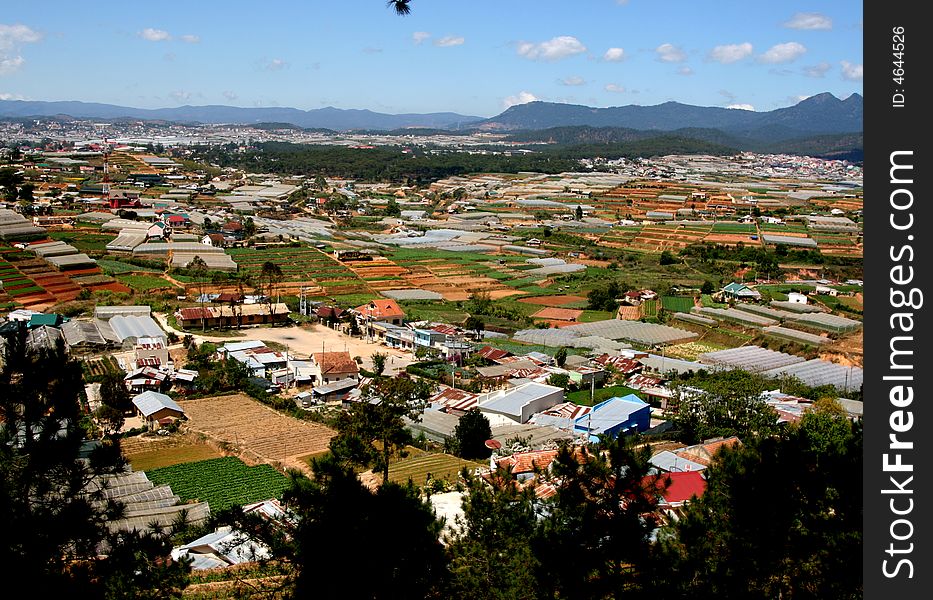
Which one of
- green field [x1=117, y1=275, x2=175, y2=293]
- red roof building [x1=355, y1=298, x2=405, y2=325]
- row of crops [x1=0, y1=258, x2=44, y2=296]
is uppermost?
row of crops [x1=0, y1=258, x2=44, y2=296]

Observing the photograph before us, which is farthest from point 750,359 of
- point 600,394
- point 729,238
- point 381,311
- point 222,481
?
point 729,238

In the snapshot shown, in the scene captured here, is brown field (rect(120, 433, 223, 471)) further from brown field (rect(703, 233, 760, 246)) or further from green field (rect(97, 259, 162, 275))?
brown field (rect(703, 233, 760, 246))

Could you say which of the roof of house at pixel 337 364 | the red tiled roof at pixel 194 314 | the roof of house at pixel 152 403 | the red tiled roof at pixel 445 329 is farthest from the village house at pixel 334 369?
the red tiled roof at pixel 194 314

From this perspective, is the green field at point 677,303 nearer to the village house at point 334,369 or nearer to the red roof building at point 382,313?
the red roof building at point 382,313

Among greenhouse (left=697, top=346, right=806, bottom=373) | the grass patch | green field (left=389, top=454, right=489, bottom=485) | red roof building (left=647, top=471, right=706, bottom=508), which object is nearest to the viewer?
red roof building (left=647, top=471, right=706, bottom=508)

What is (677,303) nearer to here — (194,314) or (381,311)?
(381,311)

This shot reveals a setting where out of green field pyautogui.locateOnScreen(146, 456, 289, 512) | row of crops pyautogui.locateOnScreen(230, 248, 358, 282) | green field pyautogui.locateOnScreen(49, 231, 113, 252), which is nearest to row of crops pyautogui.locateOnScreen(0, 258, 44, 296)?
green field pyautogui.locateOnScreen(49, 231, 113, 252)
